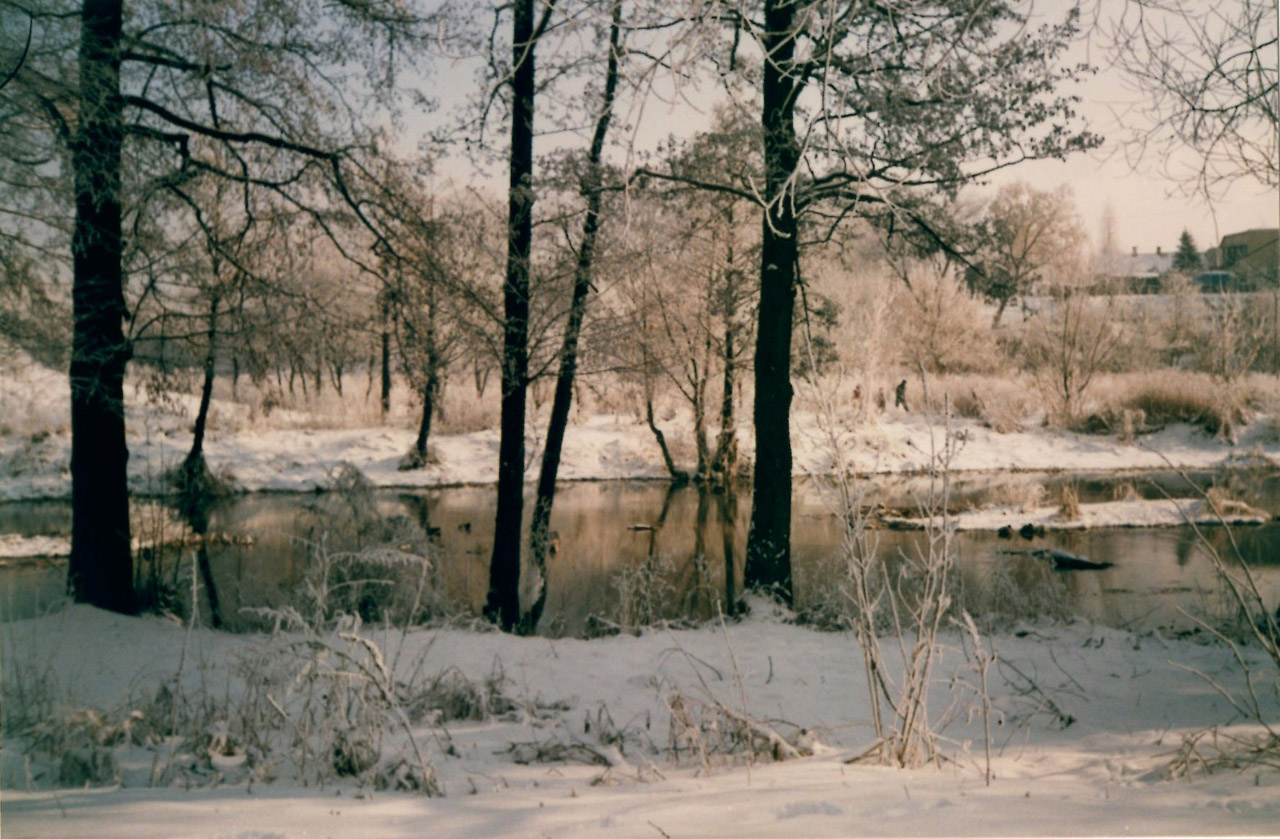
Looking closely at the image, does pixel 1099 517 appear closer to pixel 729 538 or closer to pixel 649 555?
pixel 729 538

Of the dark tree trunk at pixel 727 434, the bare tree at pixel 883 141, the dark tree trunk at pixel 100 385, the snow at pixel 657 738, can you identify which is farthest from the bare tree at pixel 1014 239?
the dark tree trunk at pixel 100 385

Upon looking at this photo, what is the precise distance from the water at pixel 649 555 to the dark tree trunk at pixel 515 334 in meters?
0.57

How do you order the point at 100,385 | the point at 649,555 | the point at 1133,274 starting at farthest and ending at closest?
the point at 1133,274
the point at 649,555
the point at 100,385

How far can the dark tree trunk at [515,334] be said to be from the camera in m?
7.61

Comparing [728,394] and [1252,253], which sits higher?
[1252,253]

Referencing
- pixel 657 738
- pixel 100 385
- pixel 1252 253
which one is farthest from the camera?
pixel 100 385

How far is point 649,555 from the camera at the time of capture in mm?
11258

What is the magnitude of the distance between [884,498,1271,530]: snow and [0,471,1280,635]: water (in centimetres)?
29

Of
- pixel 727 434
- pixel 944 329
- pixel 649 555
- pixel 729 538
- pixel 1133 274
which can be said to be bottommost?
pixel 649 555

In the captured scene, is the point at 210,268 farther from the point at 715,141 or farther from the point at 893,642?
the point at 893,642

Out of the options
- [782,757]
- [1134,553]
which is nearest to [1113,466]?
[1134,553]

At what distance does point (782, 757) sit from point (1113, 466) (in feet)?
47.4

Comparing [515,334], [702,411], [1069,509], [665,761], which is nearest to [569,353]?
[515,334]

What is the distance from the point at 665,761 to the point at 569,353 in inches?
198
